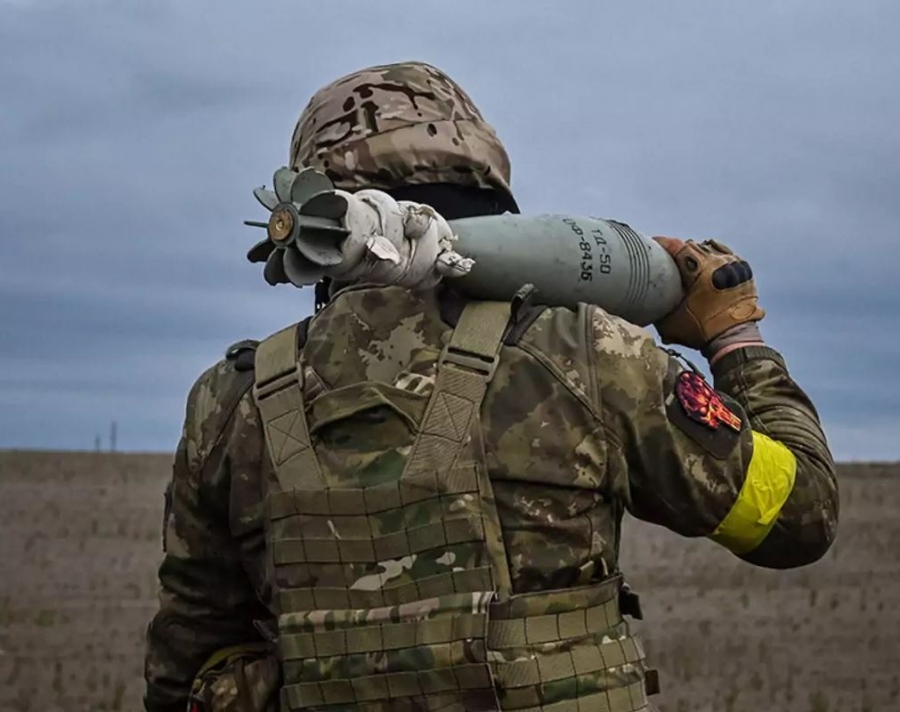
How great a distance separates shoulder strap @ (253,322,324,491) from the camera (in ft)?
11.0

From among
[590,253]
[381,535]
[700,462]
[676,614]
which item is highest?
[676,614]

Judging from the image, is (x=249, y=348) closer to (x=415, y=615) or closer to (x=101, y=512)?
(x=415, y=615)

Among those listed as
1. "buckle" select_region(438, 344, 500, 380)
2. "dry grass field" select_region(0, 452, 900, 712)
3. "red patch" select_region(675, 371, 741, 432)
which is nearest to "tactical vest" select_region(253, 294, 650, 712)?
"buckle" select_region(438, 344, 500, 380)

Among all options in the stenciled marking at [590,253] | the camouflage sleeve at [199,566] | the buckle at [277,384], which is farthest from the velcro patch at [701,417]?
the camouflage sleeve at [199,566]

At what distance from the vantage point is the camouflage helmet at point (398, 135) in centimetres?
357

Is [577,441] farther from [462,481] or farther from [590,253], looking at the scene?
[590,253]

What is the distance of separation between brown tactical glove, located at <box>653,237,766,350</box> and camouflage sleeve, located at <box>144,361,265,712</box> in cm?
115

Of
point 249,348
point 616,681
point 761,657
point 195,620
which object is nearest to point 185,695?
point 195,620

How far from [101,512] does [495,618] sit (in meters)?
18.8

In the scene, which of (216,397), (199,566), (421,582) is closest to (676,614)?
(199,566)

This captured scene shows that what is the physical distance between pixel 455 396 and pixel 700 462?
0.54m

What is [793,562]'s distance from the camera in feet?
11.7

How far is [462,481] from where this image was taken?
10.5 ft

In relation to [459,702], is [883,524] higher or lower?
higher
